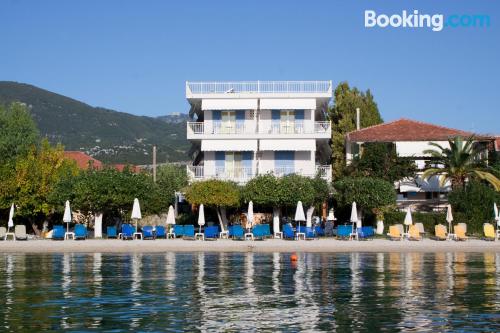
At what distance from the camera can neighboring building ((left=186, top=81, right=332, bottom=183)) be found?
173 ft

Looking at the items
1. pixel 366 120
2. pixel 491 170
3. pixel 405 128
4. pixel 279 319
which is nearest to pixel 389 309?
pixel 279 319

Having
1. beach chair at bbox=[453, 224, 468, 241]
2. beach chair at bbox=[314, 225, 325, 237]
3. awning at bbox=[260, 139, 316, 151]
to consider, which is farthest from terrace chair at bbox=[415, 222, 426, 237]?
awning at bbox=[260, 139, 316, 151]

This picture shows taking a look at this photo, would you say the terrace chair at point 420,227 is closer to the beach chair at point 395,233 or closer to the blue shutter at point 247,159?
the beach chair at point 395,233

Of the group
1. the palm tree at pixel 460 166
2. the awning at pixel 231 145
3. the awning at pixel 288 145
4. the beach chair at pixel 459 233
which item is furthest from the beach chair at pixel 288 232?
the awning at pixel 231 145

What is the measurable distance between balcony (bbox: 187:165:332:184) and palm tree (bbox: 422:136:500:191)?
6.80 metres

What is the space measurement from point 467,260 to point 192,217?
1006 inches

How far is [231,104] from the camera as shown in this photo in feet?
174

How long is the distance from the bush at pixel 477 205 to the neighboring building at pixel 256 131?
9.86 meters

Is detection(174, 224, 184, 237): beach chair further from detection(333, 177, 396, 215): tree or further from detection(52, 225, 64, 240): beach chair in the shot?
detection(333, 177, 396, 215): tree

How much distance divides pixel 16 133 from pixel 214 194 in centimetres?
1944

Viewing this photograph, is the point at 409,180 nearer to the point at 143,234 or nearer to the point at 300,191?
the point at 300,191

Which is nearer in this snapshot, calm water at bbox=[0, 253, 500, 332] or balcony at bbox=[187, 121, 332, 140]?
calm water at bbox=[0, 253, 500, 332]

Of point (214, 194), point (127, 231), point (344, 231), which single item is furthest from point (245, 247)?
point (214, 194)

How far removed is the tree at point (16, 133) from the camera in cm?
5619
